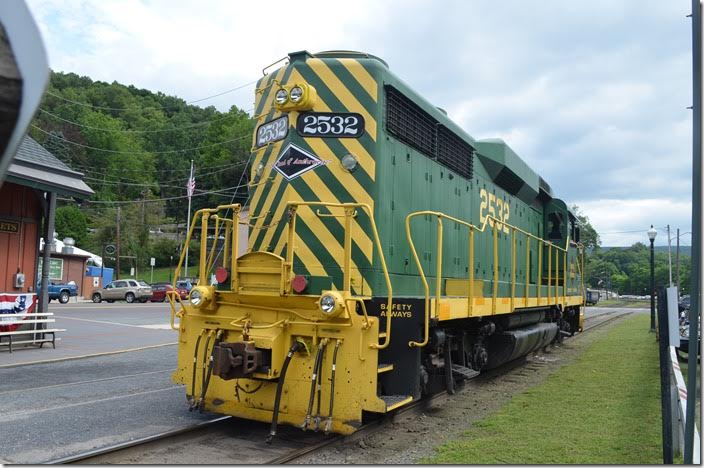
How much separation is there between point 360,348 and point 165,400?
364 cm

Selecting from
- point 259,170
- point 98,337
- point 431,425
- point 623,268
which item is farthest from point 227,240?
point 623,268

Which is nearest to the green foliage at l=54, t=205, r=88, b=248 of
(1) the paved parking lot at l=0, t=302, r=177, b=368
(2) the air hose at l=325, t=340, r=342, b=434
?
(1) the paved parking lot at l=0, t=302, r=177, b=368

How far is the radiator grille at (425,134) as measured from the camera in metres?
6.73

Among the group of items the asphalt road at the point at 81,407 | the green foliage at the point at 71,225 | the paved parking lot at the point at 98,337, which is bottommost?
the paved parking lot at the point at 98,337

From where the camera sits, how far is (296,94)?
6.41 metres

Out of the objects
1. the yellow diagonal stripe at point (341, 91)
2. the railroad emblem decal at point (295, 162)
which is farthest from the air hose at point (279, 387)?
the yellow diagonal stripe at point (341, 91)

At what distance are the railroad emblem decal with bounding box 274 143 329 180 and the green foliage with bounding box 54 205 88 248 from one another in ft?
198

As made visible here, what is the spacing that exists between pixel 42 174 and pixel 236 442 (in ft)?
30.9

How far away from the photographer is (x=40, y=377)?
9.13 meters

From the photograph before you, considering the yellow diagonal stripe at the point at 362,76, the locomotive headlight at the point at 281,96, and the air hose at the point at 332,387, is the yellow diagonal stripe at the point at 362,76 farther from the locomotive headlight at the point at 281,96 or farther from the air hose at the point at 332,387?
the air hose at the point at 332,387

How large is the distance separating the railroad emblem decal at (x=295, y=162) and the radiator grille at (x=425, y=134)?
0.93 meters

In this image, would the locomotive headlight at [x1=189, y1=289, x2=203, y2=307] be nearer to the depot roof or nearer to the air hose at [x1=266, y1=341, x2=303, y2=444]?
the air hose at [x1=266, y1=341, x2=303, y2=444]

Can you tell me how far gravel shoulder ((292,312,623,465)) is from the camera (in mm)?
5375

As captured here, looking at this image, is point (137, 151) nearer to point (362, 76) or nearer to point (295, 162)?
point (295, 162)
